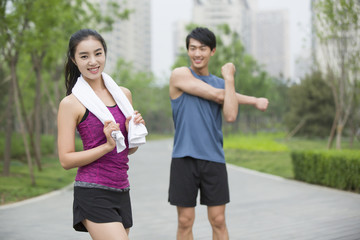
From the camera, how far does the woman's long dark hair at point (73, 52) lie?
2533 mm

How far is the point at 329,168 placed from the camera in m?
9.57

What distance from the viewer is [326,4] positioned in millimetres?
13430

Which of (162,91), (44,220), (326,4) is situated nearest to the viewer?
(44,220)

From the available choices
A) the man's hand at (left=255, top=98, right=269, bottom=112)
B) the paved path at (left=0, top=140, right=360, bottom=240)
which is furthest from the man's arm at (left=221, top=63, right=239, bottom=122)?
the paved path at (left=0, top=140, right=360, bottom=240)

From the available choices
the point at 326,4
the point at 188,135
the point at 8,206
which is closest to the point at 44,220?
the point at 8,206

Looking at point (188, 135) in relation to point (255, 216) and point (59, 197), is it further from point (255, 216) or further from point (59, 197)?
point (59, 197)

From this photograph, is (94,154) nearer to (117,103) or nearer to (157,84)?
(117,103)

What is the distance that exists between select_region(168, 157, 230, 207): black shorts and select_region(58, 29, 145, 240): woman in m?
0.86

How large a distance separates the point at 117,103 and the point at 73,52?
36cm

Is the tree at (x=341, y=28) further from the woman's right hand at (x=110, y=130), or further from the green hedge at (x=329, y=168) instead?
the woman's right hand at (x=110, y=130)

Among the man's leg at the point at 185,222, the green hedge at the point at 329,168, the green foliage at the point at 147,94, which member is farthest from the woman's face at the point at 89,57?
the green foliage at the point at 147,94

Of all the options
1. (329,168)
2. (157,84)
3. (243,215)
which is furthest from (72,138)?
(157,84)

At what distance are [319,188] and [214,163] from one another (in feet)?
22.3

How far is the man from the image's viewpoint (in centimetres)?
335
